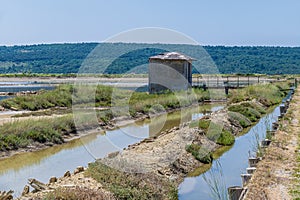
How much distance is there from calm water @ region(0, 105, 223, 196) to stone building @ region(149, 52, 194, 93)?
11477 millimetres

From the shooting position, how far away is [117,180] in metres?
9.39

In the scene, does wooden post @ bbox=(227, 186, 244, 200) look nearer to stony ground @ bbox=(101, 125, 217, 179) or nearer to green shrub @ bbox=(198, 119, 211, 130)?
stony ground @ bbox=(101, 125, 217, 179)

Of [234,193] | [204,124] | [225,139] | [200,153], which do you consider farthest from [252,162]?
[204,124]

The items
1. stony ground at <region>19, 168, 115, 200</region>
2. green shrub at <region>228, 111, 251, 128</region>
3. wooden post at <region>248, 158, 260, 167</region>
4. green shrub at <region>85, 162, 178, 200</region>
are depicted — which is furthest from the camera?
green shrub at <region>228, 111, 251, 128</region>

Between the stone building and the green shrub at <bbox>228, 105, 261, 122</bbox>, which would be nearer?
the green shrub at <bbox>228, 105, 261, 122</bbox>

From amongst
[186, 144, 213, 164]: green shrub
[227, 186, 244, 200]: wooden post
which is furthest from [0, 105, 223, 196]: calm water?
[227, 186, 244, 200]: wooden post

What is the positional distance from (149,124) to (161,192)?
45.1ft

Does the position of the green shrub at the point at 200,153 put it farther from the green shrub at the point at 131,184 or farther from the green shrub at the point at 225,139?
the green shrub at the point at 131,184

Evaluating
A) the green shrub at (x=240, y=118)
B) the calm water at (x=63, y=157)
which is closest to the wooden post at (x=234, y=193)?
the calm water at (x=63, y=157)

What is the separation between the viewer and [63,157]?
49.8ft

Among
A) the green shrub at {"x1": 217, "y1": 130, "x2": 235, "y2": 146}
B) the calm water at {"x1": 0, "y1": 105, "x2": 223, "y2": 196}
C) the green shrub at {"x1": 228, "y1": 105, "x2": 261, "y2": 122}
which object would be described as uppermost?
the green shrub at {"x1": 228, "y1": 105, "x2": 261, "y2": 122}

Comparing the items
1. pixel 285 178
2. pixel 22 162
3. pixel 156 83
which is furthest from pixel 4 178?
pixel 156 83

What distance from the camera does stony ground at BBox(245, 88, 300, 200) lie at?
8008mm

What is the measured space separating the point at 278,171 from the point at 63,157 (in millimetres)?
7858
